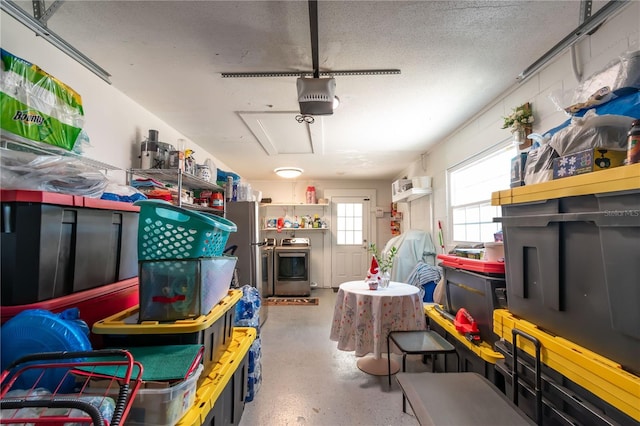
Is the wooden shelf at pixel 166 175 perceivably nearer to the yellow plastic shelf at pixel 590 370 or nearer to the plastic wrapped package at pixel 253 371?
the plastic wrapped package at pixel 253 371

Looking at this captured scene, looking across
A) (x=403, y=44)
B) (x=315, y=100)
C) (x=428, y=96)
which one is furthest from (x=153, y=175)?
(x=428, y=96)

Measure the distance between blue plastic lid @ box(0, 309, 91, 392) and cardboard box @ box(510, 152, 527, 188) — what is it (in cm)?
183

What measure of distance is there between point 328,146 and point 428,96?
1.63 meters

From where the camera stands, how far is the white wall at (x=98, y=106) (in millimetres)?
1457

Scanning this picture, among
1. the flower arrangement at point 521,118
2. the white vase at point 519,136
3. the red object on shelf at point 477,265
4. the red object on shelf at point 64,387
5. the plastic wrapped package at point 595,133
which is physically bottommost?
the red object on shelf at point 64,387

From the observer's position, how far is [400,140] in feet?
11.7

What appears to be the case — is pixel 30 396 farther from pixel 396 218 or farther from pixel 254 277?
pixel 396 218

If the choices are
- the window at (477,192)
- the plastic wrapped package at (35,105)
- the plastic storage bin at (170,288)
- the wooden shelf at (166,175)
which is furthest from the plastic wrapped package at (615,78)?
the wooden shelf at (166,175)

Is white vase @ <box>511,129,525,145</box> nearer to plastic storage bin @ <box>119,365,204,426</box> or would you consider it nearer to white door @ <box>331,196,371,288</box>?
plastic storage bin @ <box>119,365,204,426</box>

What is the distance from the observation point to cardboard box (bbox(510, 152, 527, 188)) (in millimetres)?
1322

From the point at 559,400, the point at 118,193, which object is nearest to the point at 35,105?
the point at 118,193

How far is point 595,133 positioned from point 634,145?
17cm

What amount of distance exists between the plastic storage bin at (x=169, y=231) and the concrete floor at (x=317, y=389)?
1480 millimetres

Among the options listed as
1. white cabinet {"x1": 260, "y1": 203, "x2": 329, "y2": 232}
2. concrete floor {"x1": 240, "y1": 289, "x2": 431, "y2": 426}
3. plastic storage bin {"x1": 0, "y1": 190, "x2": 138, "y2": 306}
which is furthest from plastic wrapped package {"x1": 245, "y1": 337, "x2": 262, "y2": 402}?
white cabinet {"x1": 260, "y1": 203, "x2": 329, "y2": 232}
